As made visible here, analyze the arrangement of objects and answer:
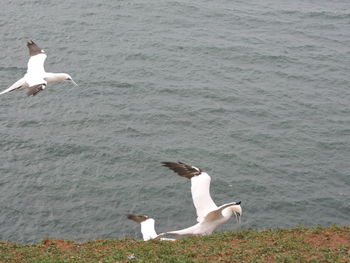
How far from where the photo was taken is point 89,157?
33000 mm

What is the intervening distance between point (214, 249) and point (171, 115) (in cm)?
2217

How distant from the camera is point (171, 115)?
37688 mm

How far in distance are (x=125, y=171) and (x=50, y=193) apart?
4.27 meters

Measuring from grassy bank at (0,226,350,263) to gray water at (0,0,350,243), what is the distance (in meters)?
9.43

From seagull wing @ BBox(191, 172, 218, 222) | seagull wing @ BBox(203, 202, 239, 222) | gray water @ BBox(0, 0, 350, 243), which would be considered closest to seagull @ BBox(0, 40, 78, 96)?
gray water @ BBox(0, 0, 350, 243)

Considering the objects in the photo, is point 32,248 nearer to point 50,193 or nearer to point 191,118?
point 50,193

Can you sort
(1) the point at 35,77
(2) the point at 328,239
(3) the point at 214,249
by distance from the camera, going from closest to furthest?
(3) the point at 214,249, (2) the point at 328,239, (1) the point at 35,77

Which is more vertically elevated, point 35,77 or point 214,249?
point 35,77

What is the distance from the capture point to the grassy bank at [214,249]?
14992 millimetres

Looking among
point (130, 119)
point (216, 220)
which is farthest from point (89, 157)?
point (216, 220)

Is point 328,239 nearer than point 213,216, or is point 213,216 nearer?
point 328,239

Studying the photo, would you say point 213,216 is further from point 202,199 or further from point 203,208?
point 202,199

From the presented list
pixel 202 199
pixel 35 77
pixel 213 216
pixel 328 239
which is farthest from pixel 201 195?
pixel 35 77

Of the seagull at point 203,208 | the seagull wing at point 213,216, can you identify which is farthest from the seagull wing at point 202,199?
the seagull wing at point 213,216
